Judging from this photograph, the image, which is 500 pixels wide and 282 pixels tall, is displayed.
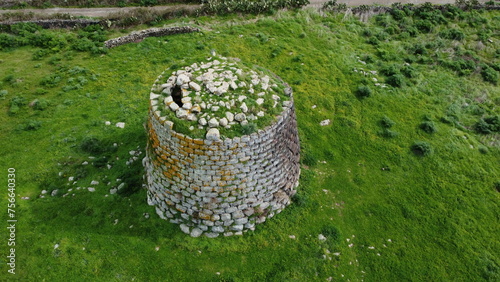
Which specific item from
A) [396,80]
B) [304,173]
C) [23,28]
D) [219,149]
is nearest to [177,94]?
[219,149]

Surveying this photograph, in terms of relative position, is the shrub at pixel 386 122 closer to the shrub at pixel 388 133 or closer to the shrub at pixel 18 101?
the shrub at pixel 388 133

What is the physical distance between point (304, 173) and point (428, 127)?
6.91 m

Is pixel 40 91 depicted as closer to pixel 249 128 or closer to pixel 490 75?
pixel 249 128

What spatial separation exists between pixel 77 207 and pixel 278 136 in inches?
306

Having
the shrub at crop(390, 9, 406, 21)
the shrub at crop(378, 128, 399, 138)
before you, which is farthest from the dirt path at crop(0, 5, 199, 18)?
the shrub at crop(378, 128, 399, 138)

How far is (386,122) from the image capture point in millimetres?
15320

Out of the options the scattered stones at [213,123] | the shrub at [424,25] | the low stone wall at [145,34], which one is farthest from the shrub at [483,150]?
the low stone wall at [145,34]

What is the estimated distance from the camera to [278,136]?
34.6 feet

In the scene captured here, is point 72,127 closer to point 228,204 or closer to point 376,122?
point 228,204

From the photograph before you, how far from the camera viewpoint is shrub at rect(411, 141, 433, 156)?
13977 mm

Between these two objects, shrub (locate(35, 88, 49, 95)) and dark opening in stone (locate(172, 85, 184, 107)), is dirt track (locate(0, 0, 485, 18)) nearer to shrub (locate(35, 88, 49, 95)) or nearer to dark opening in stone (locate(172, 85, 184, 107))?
shrub (locate(35, 88, 49, 95))

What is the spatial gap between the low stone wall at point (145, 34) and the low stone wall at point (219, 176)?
1230 cm

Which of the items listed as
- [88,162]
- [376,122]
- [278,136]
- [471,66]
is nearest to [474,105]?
[471,66]

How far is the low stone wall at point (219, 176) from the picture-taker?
9766mm
